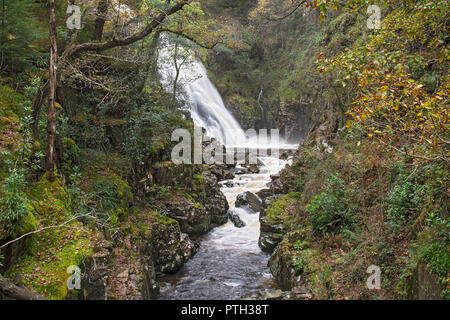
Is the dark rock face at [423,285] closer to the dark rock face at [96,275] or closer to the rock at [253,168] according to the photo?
the dark rock face at [96,275]

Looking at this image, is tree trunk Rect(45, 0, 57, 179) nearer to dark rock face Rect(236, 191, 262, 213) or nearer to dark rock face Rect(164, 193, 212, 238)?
dark rock face Rect(164, 193, 212, 238)

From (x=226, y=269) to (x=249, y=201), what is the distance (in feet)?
15.4

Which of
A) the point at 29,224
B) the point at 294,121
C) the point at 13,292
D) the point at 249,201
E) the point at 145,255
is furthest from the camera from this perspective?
the point at 294,121

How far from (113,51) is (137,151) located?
→ 151 inches

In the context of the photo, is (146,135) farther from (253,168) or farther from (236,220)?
(253,168)

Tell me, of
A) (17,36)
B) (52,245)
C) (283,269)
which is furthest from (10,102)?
(283,269)

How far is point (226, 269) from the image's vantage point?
8.88 m

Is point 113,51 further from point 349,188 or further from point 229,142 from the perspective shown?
point 229,142

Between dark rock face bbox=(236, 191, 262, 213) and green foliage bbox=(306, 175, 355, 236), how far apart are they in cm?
519

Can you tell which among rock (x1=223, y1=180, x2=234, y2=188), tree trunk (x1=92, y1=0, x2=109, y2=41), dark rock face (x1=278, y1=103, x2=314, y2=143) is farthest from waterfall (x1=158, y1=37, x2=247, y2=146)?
tree trunk (x1=92, y1=0, x2=109, y2=41)

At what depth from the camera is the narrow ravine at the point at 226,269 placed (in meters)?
7.61

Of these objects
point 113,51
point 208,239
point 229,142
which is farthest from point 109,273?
point 229,142

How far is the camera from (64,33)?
27.7 ft

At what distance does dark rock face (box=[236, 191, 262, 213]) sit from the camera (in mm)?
13031
